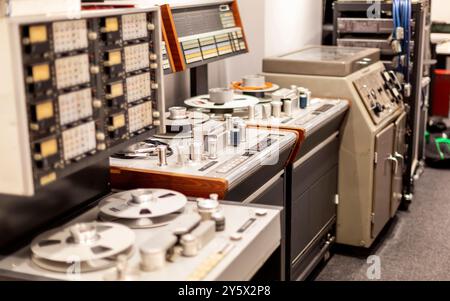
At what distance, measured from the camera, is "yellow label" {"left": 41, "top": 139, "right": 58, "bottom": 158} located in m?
1.64

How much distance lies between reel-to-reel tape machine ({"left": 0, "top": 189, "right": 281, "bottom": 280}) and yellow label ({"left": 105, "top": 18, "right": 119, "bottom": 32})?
0.54 metres

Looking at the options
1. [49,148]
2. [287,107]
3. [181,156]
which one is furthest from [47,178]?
[287,107]

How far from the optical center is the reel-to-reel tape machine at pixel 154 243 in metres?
1.69

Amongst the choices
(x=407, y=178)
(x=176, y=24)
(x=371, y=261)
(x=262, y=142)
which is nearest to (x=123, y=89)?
(x=262, y=142)

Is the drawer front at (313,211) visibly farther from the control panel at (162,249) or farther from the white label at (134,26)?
the white label at (134,26)

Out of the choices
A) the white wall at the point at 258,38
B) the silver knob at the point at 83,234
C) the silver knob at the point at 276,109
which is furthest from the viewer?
the white wall at the point at 258,38

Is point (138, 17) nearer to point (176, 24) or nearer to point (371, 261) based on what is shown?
point (176, 24)

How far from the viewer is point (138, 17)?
203 cm

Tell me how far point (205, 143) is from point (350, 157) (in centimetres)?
135

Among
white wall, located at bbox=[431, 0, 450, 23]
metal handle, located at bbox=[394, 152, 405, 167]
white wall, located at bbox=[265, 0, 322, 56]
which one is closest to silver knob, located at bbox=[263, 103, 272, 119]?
white wall, located at bbox=[265, 0, 322, 56]

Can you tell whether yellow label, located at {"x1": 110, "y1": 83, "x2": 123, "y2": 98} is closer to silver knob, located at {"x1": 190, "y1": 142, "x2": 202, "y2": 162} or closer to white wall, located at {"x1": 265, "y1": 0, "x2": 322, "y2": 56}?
silver knob, located at {"x1": 190, "y1": 142, "x2": 202, "y2": 162}

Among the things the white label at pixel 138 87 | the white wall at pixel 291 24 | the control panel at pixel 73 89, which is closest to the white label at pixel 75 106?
the control panel at pixel 73 89

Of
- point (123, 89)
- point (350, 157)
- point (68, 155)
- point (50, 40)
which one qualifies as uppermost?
point (50, 40)

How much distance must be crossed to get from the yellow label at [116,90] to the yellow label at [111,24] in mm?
166
